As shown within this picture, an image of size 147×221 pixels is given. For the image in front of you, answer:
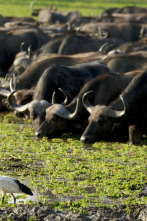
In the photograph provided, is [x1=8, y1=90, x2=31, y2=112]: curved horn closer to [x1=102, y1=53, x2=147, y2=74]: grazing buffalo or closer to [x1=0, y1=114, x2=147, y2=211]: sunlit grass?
[x1=0, y1=114, x2=147, y2=211]: sunlit grass

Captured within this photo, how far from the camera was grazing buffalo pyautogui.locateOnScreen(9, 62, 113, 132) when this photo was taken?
11477mm

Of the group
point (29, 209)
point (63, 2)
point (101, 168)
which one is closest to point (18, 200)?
point (29, 209)

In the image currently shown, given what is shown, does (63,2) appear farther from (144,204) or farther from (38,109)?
(144,204)

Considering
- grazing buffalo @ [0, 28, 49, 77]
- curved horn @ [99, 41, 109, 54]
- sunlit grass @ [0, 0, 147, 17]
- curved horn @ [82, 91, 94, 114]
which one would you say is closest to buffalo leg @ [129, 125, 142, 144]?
curved horn @ [82, 91, 94, 114]

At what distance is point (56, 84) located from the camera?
12492 mm

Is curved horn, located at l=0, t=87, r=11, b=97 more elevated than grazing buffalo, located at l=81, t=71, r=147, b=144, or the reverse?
grazing buffalo, located at l=81, t=71, r=147, b=144

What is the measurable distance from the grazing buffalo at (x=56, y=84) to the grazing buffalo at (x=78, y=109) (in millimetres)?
252

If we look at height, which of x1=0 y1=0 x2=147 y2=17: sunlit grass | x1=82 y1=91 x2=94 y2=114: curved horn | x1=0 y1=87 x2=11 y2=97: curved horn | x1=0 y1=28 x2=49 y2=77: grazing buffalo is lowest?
x1=0 y1=0 x2=147 y2=17: sunlit grass

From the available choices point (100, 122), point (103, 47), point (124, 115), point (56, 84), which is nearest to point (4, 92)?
point (56, 84)

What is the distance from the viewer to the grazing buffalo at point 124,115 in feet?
34.7

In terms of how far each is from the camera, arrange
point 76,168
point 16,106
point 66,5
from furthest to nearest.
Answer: point 66,5 → point 16,106 → point 76,168

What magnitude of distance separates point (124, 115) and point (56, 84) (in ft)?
7.83

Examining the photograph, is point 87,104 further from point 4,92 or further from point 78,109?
point 4,92

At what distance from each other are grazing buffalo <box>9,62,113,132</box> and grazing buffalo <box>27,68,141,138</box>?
0.25m
